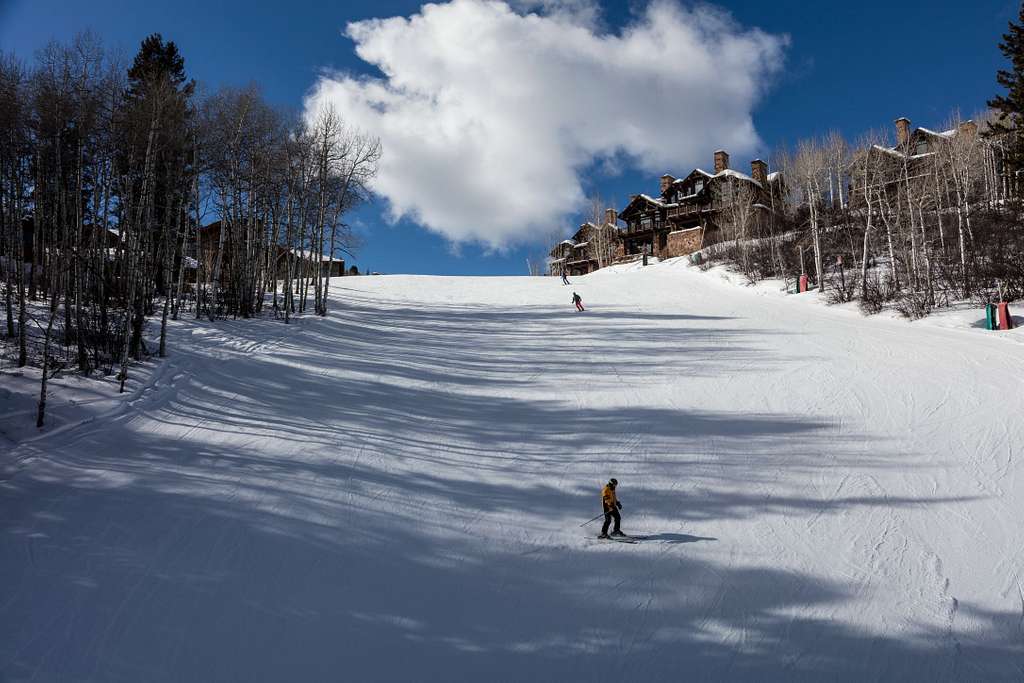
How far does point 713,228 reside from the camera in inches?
2185

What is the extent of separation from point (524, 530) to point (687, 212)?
5564cm

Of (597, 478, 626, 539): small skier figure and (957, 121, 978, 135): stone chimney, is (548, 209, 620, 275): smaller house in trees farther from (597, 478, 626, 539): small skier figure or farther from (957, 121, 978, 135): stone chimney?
(597, 478, 626, 539): small skier figure

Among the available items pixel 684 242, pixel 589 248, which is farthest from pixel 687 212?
pixel 589 248

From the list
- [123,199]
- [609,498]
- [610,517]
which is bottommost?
[610,517]

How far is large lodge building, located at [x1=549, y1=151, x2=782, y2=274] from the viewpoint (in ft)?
165

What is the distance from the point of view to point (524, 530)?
7.76 m

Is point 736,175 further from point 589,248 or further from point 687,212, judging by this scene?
point 589,248

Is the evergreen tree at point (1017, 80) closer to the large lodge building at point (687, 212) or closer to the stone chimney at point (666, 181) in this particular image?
the large lodge building at point (687, 212)

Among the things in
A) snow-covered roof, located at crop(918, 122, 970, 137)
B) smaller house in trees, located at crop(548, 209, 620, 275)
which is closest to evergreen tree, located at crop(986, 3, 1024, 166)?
snow-covered roof, located at crop(918, 122, 970, 137)

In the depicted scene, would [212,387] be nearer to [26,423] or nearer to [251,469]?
[26,423]

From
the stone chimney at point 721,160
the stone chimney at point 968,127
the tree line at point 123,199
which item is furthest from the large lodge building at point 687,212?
the tree line at point 123,199

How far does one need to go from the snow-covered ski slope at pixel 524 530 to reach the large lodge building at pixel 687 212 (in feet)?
119

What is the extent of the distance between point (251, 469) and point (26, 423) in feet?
14.6

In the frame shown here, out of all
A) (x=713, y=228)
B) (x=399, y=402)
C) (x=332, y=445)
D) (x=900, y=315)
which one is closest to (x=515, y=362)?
(x=399, y=402)
